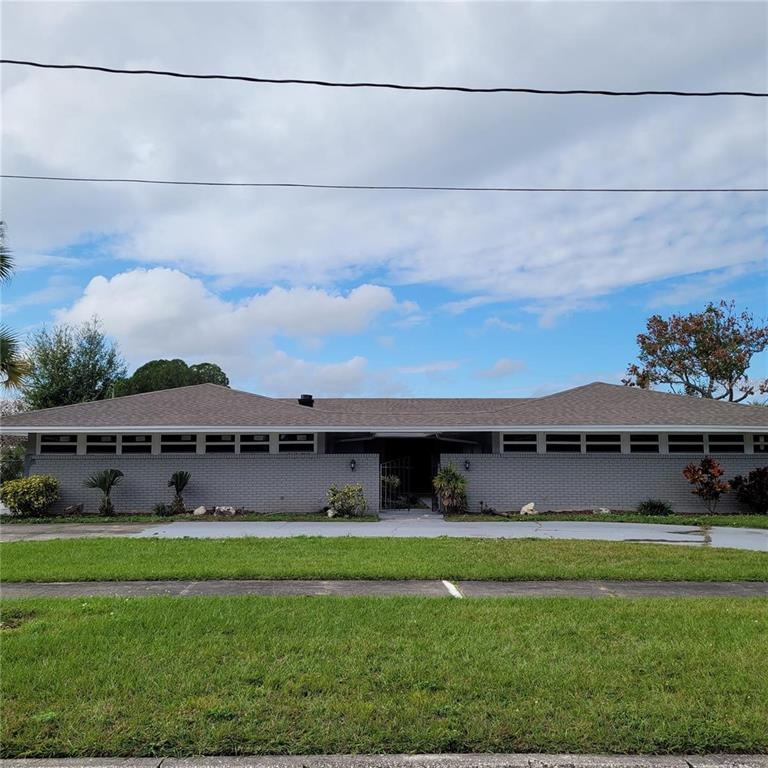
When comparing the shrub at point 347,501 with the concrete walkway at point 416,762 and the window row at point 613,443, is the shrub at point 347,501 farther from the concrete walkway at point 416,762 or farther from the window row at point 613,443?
the concrete walkway at point 416,762

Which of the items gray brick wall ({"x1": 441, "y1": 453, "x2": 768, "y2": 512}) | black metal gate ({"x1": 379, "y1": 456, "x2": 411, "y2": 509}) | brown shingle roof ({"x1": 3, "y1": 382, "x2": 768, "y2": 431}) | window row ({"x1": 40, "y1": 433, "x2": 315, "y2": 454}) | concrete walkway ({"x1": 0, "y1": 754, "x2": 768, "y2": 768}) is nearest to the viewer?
concrete walkway ({"x1": 0, "y1": 754, "x2": 768, "y2": 768})

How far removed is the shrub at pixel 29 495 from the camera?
719 inches

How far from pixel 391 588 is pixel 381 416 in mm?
12532

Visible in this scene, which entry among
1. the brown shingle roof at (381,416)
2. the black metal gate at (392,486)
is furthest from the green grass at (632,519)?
the black metal gate at (392,486)

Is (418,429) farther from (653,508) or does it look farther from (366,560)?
(366,560)

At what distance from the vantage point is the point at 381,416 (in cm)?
2136

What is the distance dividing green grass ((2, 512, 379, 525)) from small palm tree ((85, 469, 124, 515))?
41cm

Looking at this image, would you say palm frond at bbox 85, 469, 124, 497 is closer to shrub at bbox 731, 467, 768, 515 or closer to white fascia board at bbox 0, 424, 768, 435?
white fascia board at bbox 0, 424, 768, 435

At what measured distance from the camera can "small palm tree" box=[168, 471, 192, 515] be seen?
62.1ft

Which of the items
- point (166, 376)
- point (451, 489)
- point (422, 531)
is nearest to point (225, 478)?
point (451, 489)

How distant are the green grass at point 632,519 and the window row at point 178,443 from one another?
470cm

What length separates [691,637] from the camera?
6.52m

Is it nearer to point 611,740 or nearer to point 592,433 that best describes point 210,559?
point 611,740

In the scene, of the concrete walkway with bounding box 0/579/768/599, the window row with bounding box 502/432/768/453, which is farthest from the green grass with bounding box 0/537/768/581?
the window row with bounding box 502/432/768/453
